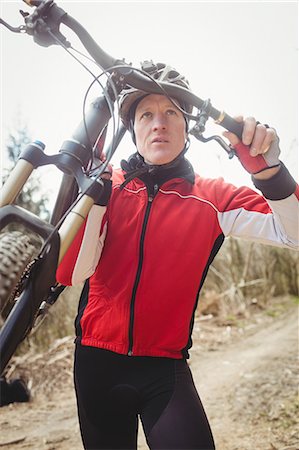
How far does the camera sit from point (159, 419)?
1767 millimetres

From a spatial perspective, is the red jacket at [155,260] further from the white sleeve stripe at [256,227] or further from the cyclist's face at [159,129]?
the cyclist's face at [159,129]

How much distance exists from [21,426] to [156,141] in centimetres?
387

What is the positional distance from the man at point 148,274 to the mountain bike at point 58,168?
27 cm

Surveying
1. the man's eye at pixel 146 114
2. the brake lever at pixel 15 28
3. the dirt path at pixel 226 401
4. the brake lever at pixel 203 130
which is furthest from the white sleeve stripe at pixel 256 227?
the dirt path at pixel 226 401

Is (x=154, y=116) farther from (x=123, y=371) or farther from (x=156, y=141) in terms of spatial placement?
(x=123, y=371)

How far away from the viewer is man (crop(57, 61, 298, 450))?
1890mm

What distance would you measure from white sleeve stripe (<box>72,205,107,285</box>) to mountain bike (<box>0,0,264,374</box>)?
225 mm

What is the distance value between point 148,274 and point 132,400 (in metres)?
0.61

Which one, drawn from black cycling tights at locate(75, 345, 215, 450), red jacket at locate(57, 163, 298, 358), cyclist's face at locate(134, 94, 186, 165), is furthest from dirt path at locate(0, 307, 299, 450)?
cyclist's face at locate(134, 94, 186, 165)

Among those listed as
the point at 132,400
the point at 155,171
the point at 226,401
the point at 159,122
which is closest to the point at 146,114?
the point at 159,122

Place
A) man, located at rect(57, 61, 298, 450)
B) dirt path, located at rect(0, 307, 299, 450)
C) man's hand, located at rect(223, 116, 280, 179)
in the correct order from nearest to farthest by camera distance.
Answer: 1. man's hand, located at rect(223, 116, 280, 179)
2. man, located at rect(57, 61, 298, 450)
3. dirt path, located at rect(0, 307, 299, 450)

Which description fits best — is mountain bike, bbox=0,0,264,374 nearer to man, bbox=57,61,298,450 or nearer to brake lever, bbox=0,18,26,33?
brake lever, bbox=0,18,26,33

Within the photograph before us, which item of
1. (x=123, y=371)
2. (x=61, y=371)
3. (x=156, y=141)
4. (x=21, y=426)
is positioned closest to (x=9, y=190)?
(x=156, y=141)

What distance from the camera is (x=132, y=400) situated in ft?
6.32
